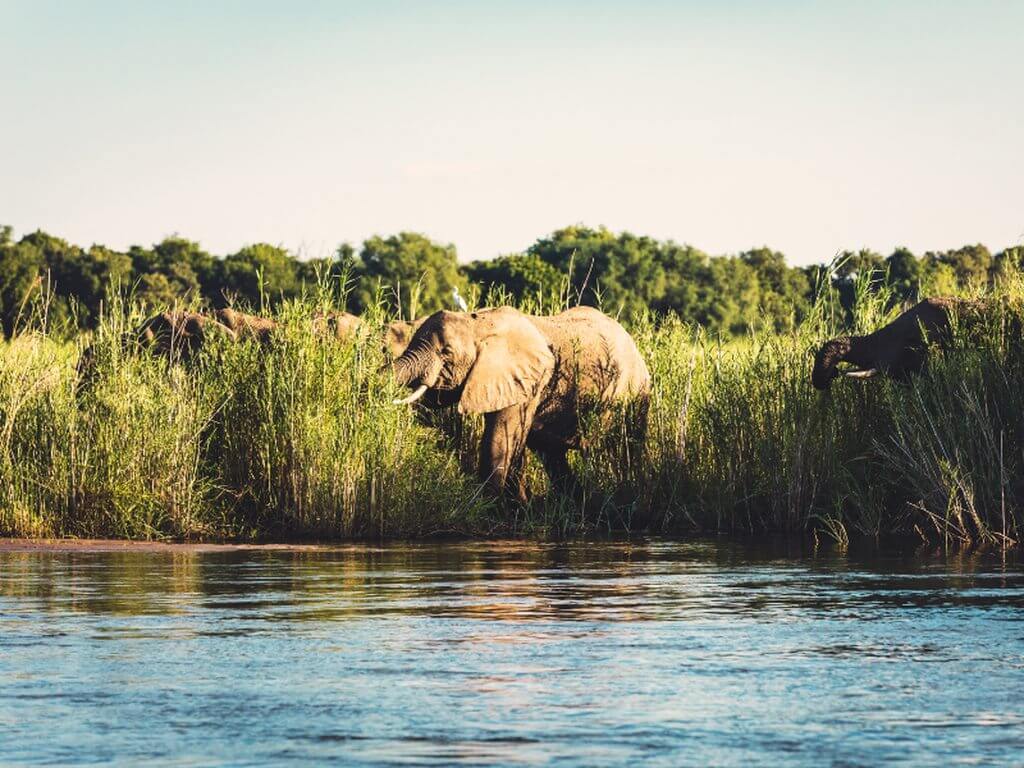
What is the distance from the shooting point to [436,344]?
17781 millimetres

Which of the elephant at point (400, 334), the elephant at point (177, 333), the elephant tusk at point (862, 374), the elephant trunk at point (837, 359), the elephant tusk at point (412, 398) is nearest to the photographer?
the elephant tusk at point (412, 398)

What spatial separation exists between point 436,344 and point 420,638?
8.76m

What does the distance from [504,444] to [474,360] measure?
901 millimetres

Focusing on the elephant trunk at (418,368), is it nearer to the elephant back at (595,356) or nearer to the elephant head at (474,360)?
the elephant head at (474,360)

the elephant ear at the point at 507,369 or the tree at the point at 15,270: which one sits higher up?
the tree at the point at 15,270

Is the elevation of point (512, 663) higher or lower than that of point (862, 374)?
lower

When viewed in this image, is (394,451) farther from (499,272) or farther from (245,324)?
(499,272)

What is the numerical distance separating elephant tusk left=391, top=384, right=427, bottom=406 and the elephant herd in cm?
2

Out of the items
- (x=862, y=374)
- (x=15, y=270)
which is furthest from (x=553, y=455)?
(x=15, y=270)

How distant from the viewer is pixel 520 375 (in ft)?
59.4

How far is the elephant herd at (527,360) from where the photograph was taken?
16953mm

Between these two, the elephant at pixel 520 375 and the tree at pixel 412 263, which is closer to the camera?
the elephant at pixel 520 375

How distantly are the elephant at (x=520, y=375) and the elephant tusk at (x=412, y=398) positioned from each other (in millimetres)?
24

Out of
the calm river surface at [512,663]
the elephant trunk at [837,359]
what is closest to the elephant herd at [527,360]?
the elephant trunk at [837,359]
